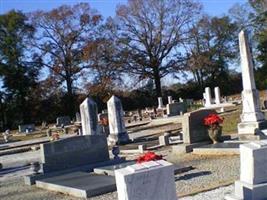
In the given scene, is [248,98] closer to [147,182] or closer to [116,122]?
[116,122]

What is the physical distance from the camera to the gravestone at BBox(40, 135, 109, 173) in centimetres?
1255

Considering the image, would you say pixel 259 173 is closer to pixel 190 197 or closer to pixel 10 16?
pixel 190 197

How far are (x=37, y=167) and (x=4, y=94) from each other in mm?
43685

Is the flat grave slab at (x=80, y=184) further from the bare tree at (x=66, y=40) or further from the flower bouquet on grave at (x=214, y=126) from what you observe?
the bare tree at (x=66, y=40)

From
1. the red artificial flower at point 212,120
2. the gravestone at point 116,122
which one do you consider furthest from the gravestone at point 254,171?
the gravestone at point 116,122

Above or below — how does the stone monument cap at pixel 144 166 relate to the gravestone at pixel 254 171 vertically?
above

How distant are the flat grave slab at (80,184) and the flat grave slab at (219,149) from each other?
3.37 meters

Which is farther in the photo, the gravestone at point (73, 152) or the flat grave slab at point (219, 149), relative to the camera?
the gravestone at point (73, 152)

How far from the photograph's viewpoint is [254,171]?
671 cm

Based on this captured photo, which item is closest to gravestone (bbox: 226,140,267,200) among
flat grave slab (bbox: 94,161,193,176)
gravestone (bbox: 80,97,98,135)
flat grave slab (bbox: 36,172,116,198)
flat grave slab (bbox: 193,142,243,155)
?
flat grave slab (bbox: 36,172,116,198)

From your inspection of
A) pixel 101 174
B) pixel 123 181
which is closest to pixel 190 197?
pixel 123 181

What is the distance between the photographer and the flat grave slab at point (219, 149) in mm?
12435

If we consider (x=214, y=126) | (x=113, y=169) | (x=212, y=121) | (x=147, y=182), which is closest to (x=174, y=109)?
(x=214, y=126)

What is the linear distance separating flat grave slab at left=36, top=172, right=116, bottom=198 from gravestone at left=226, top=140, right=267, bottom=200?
3482 millimetres
